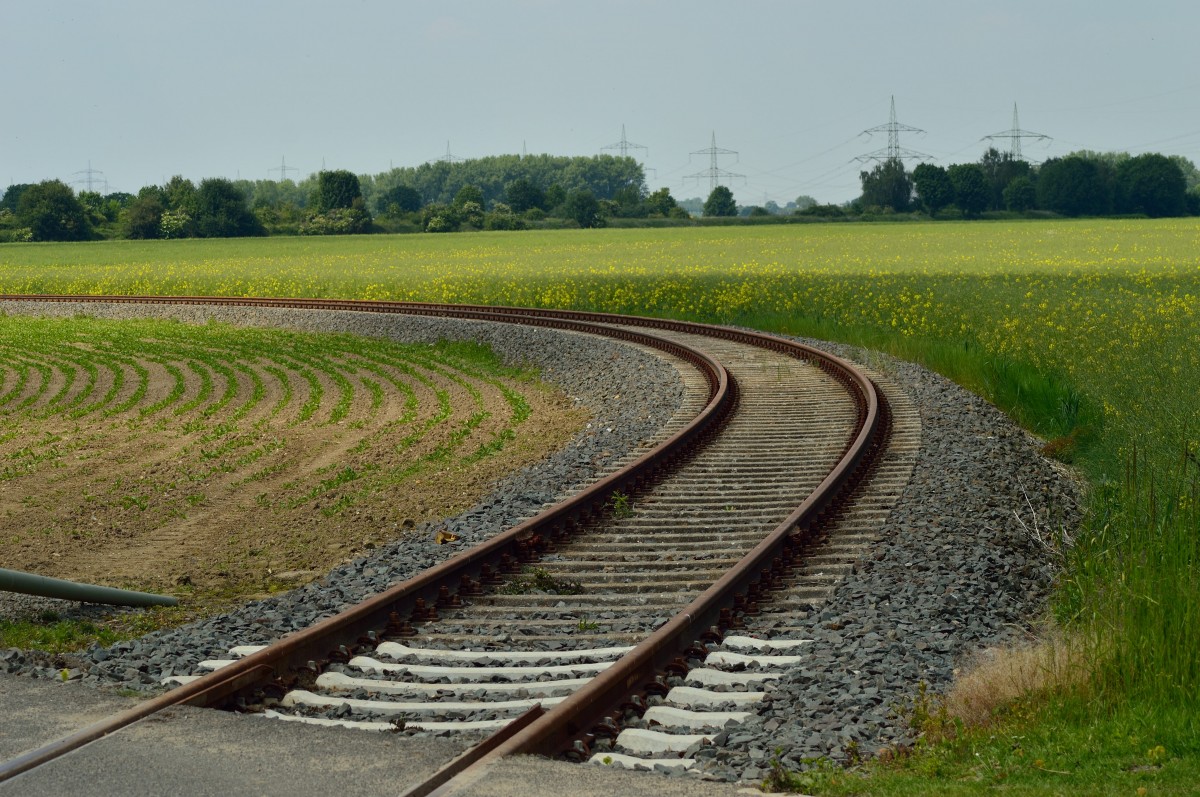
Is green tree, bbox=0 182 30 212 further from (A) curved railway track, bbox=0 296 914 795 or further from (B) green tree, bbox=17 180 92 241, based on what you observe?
(A) curved railway track, bbox=0 296 914 795

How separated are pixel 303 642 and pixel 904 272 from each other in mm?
35997

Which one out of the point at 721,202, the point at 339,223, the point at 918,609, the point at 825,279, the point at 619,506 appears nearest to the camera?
the point at 918,609

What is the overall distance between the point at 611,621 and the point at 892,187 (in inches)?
5129

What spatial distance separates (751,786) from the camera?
5.05 metres

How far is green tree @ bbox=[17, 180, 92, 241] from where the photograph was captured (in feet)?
331

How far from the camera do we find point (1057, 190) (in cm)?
12312

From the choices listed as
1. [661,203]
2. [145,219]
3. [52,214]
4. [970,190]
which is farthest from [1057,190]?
[52,214]

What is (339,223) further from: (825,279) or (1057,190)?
(825,279)

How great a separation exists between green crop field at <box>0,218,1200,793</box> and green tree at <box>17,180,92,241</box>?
33.6ft

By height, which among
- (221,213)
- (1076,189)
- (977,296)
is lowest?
(977,296)

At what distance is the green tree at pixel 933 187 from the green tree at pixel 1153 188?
15.5m

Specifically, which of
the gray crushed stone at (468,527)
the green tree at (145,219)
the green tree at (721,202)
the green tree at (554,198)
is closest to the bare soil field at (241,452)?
the gray crushed stone at (468,527)

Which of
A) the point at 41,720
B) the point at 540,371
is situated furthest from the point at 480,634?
the point at 540,371

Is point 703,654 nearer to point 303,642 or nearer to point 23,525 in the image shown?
point 303,642
